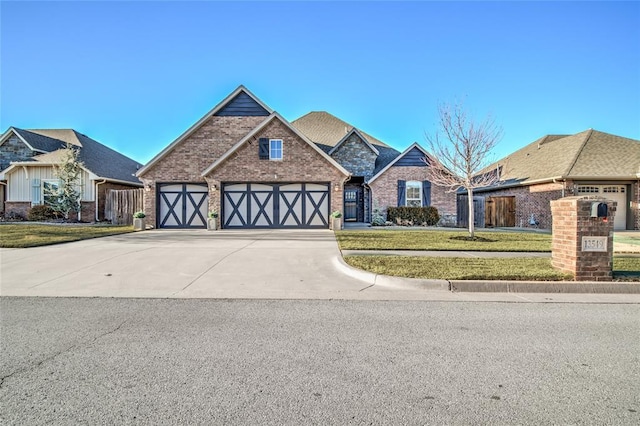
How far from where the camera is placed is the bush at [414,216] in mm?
21953

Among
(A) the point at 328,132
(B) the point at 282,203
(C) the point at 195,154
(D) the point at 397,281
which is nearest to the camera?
(D) the point at 397,281

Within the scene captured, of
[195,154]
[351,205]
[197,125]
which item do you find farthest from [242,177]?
[351,205]

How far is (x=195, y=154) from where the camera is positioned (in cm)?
2017

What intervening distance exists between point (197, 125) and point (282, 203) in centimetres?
710

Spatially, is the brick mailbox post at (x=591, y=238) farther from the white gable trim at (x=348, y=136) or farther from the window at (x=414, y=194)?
the white gable trim at (x=348, y=136)

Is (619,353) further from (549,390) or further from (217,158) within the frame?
(217,158)

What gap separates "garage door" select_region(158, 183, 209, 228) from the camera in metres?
19.6

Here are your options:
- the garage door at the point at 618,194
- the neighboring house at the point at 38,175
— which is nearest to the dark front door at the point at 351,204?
the garage door at the point at 618,194

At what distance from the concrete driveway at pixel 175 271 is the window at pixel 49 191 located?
14529mm

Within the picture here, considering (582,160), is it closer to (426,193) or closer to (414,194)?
(426,193)

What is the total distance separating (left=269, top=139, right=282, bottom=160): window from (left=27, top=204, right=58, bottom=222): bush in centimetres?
1616

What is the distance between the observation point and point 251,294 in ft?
20.1

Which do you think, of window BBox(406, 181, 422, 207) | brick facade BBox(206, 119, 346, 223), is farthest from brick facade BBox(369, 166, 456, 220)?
brick facade BBox(206, 119, 346, 223)

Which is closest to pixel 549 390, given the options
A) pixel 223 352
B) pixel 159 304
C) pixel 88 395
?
pixel 223 352
